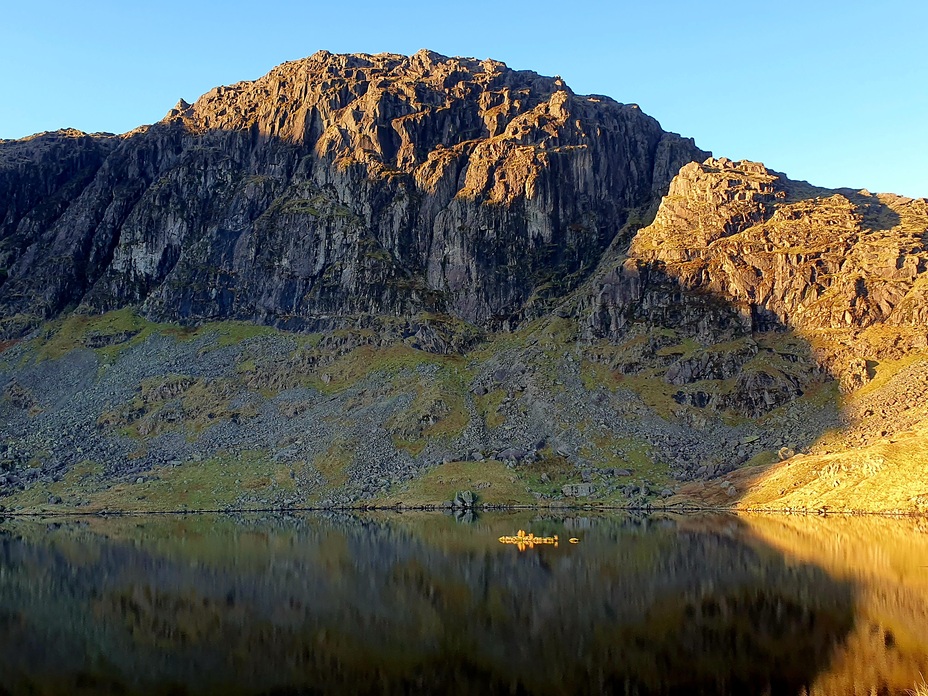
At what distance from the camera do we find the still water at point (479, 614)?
117ft

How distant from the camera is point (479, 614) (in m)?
49.1

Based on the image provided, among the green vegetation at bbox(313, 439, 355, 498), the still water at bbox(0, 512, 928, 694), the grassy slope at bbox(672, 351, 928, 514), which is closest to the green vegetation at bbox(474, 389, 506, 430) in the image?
the green vegetation at bbox(313, 439, 355, 498)

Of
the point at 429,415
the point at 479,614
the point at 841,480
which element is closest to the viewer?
the point at 479,614

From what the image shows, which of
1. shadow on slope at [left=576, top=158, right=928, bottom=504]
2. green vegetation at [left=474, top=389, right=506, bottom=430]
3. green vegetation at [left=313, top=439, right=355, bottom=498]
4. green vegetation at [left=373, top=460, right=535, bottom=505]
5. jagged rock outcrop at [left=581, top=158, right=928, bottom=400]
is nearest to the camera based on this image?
green vegetation at [left=373, top=460, right=535, bottom=505]

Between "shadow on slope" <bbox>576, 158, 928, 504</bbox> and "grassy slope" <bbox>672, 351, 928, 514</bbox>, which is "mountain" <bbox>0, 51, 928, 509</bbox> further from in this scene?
"grassy slope" <bbox>672, 351, 928, 514</bbox>

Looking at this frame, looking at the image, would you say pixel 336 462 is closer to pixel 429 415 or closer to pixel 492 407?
pixel 429 415

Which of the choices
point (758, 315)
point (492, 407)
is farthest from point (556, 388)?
point (758, 315)

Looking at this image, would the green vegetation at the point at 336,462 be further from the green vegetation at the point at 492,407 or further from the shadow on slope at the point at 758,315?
the shadow on slope at the point at 758,315

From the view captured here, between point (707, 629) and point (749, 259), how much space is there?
149324mm

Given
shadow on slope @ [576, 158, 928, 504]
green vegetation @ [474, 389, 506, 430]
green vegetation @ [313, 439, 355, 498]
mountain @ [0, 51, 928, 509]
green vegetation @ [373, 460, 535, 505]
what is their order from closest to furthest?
green vegetation @ [373, 460, 535, 505] → mountain @ [0, 51, 928, 509] → green vegetation @ [313, 439, 355, 498] → shadow on slope @ [576, 158, 928, 504] → green vegetation @ [474, 389, 506, 430]

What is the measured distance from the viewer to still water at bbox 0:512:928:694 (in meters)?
35.7

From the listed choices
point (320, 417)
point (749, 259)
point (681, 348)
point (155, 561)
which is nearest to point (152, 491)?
point (320, 417)

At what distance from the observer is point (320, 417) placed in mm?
161250

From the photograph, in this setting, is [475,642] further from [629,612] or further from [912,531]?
[912,531]
